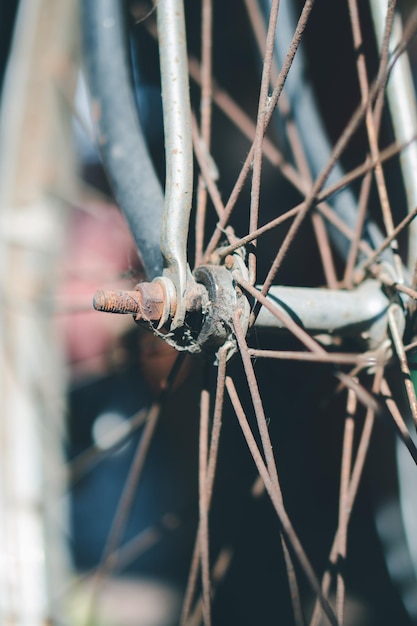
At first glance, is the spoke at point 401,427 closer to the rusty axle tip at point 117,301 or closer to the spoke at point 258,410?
the spoke at point 258,410

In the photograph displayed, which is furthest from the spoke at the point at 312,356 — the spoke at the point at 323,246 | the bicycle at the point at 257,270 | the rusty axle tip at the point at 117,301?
the spoke at the point at 323,246

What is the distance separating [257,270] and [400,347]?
0.17 metres

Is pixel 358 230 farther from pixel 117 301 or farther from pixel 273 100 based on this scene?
pixel 117 301

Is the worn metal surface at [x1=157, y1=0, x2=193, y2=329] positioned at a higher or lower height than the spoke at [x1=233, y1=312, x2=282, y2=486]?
higher

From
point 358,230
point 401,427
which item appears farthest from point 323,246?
point 401,427

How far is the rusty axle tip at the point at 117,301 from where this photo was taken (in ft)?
1.62

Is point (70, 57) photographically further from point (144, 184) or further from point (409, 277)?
point (409, 277)

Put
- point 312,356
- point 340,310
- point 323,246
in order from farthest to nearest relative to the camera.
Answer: point 323,246 < point 340,310 < point 312,356

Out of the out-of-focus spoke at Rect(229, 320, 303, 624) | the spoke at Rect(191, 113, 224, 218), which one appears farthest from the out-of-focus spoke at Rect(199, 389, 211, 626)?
the spoke at Rect(191, 113, 224, 218)

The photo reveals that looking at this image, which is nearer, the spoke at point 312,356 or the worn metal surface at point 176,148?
the spoke at point 312,356

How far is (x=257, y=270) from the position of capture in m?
0.60

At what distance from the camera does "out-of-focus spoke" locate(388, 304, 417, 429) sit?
1.73 ft

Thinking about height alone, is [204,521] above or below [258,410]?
below

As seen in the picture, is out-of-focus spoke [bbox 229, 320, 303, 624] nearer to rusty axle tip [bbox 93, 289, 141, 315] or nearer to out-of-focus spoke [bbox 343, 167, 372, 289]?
rusty axle tip [bbox 93, 289, 141, 315]
